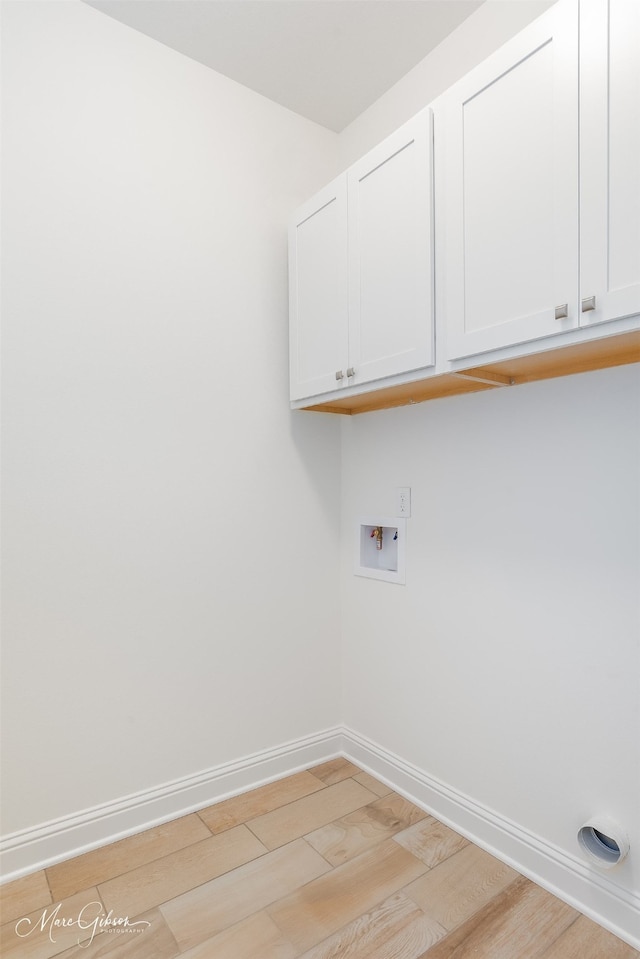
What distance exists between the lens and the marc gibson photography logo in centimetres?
141

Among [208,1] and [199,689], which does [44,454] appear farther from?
[208,1]

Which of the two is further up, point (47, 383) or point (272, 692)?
point (47, 383)

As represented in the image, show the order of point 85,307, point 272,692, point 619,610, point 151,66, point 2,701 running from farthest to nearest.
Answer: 1. point 272,692
2. point 151,66
3. point 85,307
4. point 2,701
5. point 619,610

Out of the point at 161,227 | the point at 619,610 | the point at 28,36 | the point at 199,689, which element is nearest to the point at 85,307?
the point at 161,227

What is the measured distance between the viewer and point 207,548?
202 centimetres

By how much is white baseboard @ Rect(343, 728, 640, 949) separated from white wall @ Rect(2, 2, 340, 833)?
45 cm

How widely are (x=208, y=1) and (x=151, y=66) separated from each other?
0.28m

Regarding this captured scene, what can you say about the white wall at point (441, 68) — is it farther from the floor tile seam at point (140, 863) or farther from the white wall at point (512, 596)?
the floor tile seam at point (140, 863)

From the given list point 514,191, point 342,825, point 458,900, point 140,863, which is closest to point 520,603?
point 458,900

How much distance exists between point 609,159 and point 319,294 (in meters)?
1.06

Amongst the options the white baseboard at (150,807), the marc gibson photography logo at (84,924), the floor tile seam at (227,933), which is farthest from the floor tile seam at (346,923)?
the white baseboard at (150,807)

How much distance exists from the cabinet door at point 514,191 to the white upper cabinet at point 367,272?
0.30 feet

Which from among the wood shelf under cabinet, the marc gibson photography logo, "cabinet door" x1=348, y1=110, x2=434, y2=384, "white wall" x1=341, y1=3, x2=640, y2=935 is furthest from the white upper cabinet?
the marc gibson photography logo

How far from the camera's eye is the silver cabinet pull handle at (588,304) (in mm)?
1168
